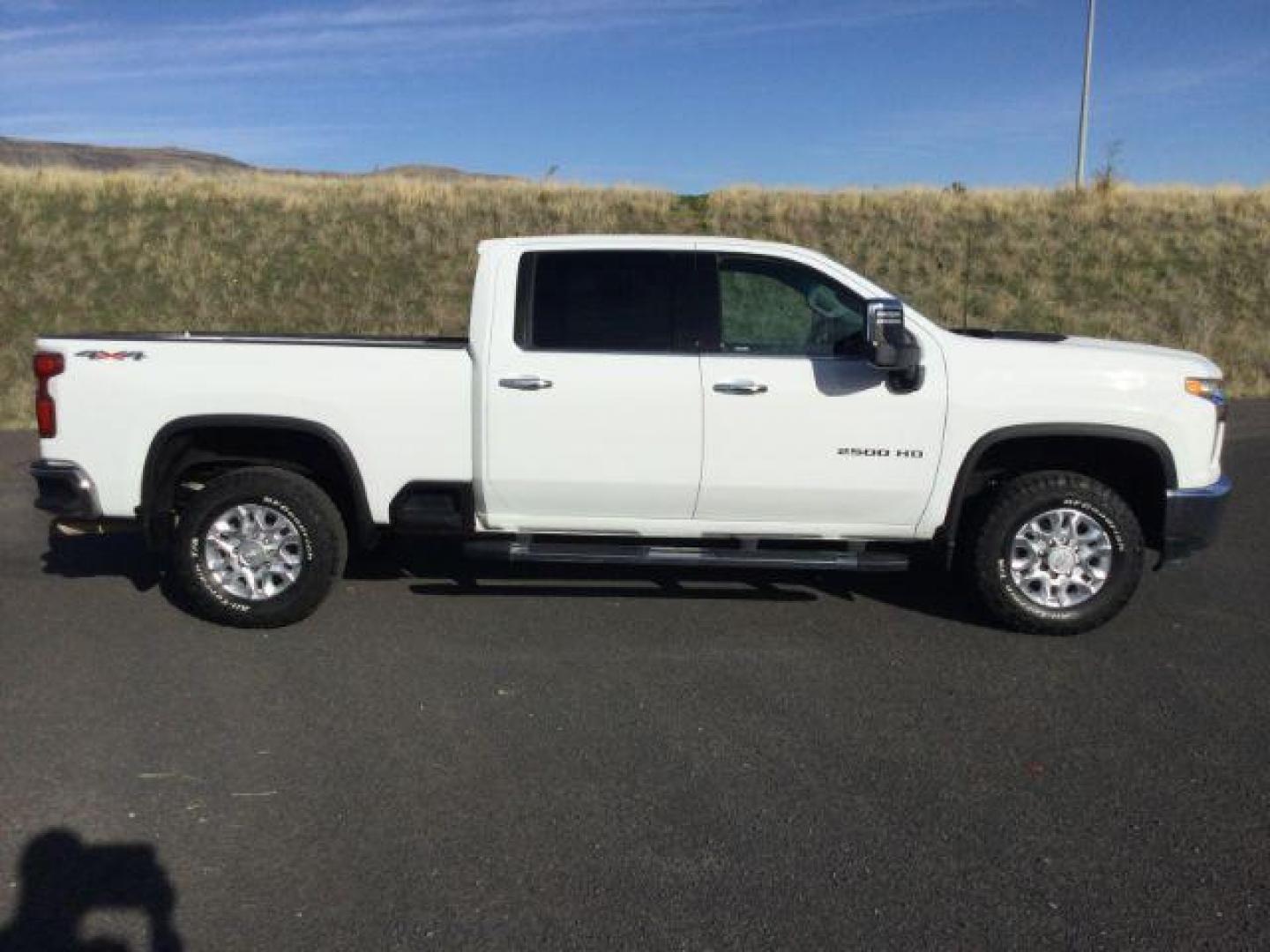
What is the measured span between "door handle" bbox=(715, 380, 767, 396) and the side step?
84 centimetres

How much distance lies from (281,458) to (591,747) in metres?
2.60

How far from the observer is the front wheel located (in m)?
5.85

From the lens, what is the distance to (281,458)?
6125 mm

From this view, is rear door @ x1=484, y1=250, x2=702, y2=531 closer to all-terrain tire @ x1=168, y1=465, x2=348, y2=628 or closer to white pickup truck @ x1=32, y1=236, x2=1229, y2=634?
white pickup truck @ x1=32, y1=236, x2=1229, y2=634

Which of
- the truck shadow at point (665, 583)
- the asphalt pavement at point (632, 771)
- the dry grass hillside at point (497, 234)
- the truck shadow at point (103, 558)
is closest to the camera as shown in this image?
the asphalt pavement at point (632, 771)

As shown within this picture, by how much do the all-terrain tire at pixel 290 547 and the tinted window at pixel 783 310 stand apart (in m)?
2.26

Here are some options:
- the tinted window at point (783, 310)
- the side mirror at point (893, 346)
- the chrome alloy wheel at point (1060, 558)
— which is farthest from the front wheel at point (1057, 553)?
the tinted window at point (783, 310)

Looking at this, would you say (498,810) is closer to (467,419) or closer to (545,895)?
(545,895)

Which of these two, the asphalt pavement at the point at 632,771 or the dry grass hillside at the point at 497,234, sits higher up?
the dry grass hillside at the point at 497,234

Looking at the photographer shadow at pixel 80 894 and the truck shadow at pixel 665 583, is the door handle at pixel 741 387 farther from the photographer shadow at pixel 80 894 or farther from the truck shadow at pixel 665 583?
the photographer shadow at pixel 80 894

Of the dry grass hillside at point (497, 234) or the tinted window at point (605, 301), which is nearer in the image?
the tinted window at point (605, 301)

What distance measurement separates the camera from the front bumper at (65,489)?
5844 mm

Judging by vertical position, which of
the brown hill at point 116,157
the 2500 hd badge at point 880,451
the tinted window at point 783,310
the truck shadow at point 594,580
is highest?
the brown hill at point 116,157

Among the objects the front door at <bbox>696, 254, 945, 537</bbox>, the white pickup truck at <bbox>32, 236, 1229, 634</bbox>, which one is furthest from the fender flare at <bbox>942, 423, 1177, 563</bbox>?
the front door at <bbox>696, 254, 945, 537</bbox>
